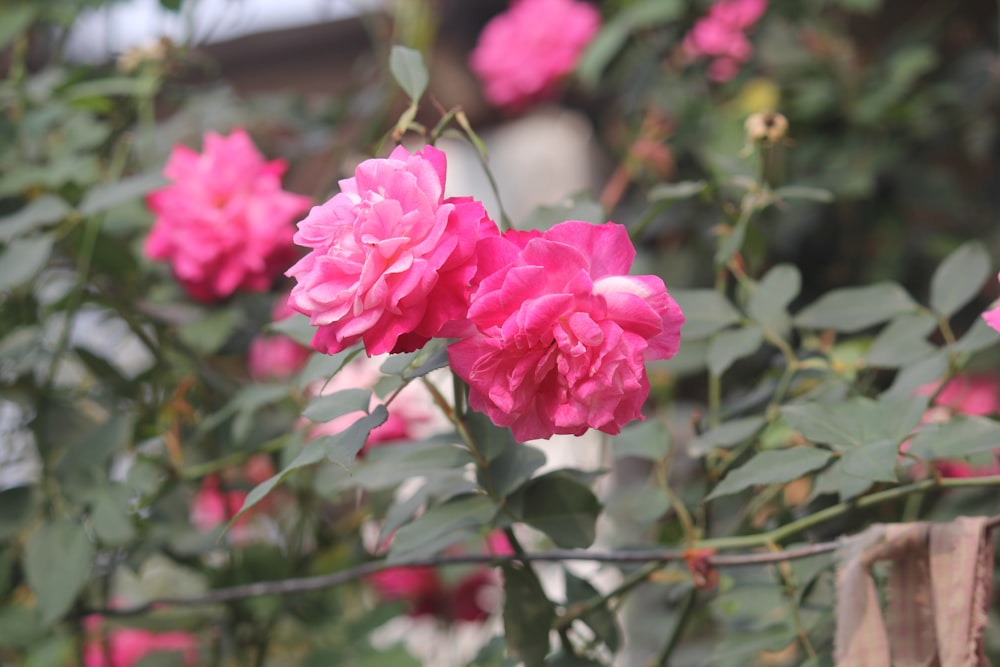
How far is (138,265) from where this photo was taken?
939 millimetres

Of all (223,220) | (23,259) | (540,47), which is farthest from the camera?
(540,47)

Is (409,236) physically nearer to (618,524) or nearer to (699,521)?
(699,521)

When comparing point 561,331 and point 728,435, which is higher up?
point 561,331

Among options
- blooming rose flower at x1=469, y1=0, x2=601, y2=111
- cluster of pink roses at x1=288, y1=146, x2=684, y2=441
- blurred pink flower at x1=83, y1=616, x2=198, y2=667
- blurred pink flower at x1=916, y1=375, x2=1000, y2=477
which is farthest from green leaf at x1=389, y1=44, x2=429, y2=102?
blooming rose flower at x1=469, y1=0, x2=601, y2=111

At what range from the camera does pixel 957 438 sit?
54cm

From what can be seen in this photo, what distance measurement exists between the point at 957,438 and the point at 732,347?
17 cm

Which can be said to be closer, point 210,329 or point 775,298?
point 775,298

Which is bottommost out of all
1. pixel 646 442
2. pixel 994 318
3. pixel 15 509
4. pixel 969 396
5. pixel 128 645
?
pixel 128 645

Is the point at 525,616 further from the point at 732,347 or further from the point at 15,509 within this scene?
the point at 15,509

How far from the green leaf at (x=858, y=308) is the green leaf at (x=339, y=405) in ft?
1.14

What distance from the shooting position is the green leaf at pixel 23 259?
76 cm

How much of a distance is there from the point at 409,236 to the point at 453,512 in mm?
178

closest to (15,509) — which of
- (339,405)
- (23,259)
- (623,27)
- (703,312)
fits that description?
(23,259)

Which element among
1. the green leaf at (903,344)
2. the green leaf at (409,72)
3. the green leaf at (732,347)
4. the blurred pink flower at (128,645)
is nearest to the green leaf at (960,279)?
the green leaf at (903,344)
